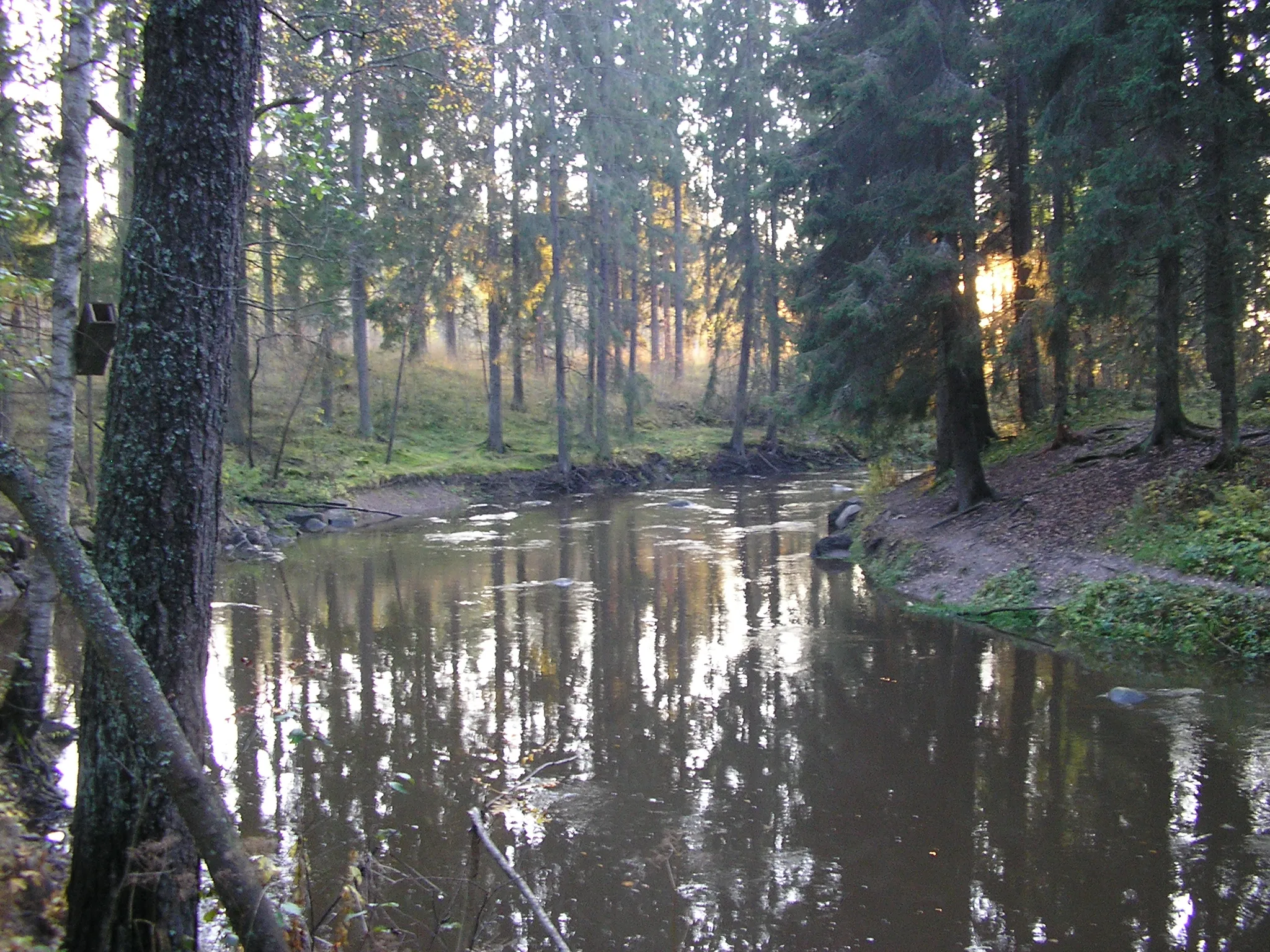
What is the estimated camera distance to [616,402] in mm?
36594

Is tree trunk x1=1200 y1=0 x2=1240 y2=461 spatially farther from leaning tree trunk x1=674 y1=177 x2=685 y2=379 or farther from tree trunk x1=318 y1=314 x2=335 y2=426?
leaning tree trunk x1=674 y1=177 x2=685 y2=379

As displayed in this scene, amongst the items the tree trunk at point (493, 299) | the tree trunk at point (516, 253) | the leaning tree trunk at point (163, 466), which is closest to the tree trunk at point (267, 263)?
the leaning tree trunk at point (163, 466)

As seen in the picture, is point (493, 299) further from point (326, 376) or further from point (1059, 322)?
point (1059, 322)

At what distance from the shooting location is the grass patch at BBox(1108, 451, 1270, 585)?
9.95m

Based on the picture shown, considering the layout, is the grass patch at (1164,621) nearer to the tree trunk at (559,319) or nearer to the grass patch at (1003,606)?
the grass patch at (1003,606)

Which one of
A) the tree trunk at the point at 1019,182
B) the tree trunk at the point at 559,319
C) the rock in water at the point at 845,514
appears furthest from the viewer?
the tree trunk at the point at 559,319

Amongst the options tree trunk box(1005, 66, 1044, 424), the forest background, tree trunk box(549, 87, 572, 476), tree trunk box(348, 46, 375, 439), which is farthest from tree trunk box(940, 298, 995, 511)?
tree trunk box(549, 87, 572, 476)

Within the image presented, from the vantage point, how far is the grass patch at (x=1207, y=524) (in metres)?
9.95

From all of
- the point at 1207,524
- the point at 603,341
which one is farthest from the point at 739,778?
the point at 603,341

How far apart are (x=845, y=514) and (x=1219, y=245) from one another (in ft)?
33.5

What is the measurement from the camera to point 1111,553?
1163cm

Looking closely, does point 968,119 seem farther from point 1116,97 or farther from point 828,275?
point 828,275

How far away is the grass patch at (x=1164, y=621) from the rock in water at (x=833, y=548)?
20.3ft

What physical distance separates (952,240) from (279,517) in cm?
1670
